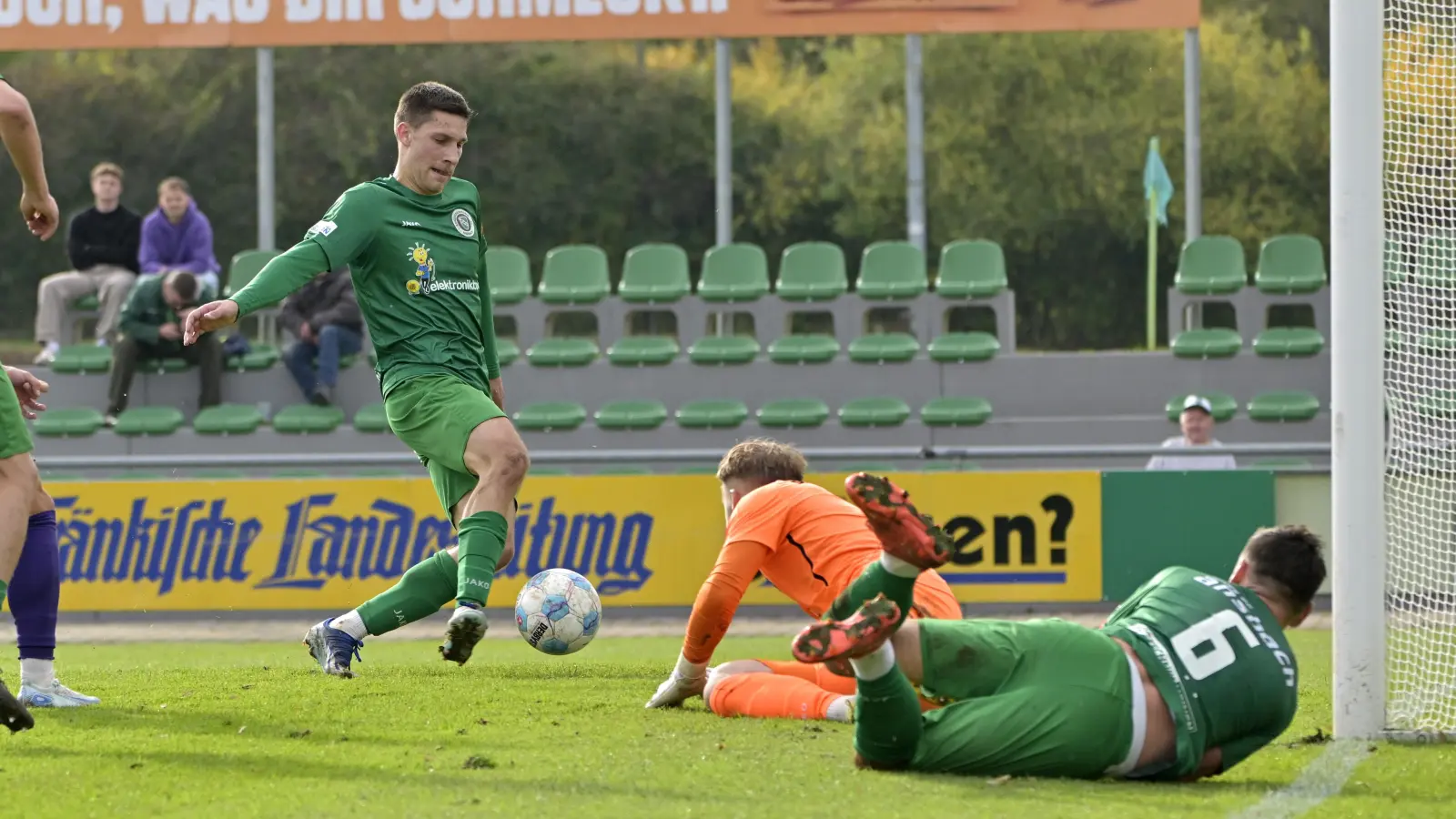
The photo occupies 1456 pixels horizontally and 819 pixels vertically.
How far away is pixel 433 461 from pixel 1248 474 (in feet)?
22.3

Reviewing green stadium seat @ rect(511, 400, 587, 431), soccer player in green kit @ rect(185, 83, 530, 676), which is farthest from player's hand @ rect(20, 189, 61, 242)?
green stadium seat @ rect(511, 400, 587, 431)

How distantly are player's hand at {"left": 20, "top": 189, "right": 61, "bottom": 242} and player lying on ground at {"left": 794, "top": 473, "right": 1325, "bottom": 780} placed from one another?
9.68 ft

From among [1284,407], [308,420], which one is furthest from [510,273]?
[1284,407]

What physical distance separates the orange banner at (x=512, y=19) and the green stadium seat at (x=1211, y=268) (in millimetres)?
2008

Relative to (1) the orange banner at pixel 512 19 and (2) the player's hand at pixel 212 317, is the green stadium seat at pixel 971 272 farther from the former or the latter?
(2) the player's hand at pixel 212 317

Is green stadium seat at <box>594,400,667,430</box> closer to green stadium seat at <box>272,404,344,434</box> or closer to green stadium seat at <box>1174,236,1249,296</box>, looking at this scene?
green stadium seat at <box>272,404,344,434</box>

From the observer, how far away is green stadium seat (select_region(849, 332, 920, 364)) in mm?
15828

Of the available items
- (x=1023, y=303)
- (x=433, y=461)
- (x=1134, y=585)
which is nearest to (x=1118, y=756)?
(x=433, y=461)

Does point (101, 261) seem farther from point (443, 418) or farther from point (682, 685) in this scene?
point (682, 685)

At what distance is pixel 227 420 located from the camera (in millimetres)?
15359

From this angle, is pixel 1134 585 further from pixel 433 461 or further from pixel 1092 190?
pixel 1092 190

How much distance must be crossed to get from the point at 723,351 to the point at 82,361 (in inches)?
220

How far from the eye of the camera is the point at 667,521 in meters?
12.1

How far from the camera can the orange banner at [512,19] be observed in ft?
54.0
